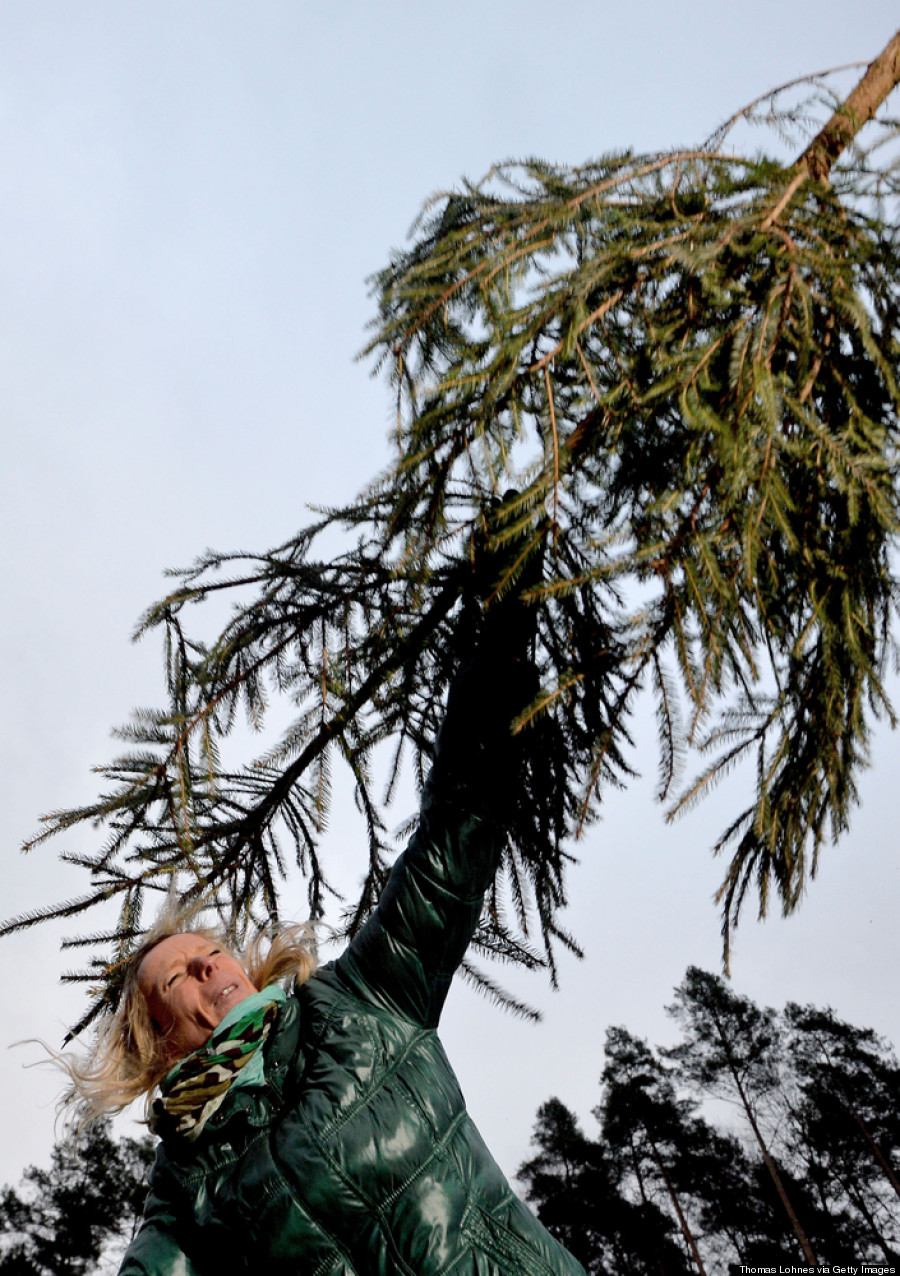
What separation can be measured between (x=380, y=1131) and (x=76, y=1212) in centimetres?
2633

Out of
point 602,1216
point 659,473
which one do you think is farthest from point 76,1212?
point 659,473

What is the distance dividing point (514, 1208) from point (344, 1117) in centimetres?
41

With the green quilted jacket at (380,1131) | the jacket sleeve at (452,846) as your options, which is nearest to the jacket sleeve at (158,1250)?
the green quilted jacket at (380,1131)

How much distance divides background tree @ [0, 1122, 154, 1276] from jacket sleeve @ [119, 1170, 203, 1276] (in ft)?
75.0

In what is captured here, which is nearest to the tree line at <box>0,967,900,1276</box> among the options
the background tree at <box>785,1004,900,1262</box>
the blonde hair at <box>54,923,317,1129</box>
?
the background tree at <box>785,1004,900,1262</box>

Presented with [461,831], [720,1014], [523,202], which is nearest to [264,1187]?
[461,831]

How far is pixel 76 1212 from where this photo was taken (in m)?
21.1

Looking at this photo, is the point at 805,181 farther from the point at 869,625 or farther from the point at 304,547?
the point at 304,547

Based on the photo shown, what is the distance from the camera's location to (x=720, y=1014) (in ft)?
78.5

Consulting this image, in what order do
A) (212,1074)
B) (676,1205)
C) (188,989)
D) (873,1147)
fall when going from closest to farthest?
(212,1074) < (188,989) < (873,1147) < (676,1205)

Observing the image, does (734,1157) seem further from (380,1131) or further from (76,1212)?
(380,1131)

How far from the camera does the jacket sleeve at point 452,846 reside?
1797 millimetres

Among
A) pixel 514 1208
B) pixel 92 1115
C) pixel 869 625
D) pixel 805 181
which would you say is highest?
pixel 805 181

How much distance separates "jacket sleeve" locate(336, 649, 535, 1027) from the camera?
180cm
